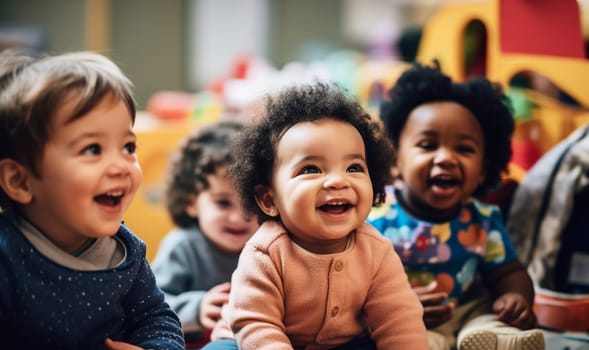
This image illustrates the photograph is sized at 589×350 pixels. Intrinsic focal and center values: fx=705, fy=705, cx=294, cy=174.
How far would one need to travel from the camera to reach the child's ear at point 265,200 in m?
1.07

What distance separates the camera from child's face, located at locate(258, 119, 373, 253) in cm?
100

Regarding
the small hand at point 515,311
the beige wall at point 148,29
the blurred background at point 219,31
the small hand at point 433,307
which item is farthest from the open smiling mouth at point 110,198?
the blurred background at point 219,31

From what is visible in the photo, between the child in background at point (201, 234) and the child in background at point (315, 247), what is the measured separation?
1.04 ft

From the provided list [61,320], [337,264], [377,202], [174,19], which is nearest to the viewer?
Answer: [61,320]

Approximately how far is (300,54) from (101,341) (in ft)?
12.3

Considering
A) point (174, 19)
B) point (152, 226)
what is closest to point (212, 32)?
point (174, 19)

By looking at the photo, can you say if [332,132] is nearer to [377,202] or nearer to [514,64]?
[377,202]

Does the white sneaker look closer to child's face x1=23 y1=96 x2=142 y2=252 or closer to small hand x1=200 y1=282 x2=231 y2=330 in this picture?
small hand x1=200 y1=282 x2=231 y2=330

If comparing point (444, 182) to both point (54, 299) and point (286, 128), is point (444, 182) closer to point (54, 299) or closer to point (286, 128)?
point (286, 128)

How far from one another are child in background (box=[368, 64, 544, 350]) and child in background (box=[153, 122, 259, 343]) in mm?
323

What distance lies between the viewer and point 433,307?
3.98ft

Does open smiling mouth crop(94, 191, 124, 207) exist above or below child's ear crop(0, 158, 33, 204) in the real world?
below

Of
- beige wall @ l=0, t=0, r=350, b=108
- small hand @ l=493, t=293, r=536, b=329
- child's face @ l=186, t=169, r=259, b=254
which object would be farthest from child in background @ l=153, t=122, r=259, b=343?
beige wall @ l=0, t=0, r=350, b=108

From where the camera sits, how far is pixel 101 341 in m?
0.95
